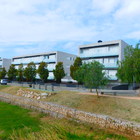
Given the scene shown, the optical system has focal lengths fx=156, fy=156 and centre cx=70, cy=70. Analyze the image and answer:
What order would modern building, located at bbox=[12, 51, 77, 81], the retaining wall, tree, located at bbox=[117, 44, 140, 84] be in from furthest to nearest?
1. modern building, located at bbox=[12, 51, 77, 81]
2. tree, located at bbox=[117, 44, 140, 84]
3. the retaining wall

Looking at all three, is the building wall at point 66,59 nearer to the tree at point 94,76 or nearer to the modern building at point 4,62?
A: the tree at point 94,76

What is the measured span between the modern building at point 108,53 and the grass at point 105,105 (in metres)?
18.3

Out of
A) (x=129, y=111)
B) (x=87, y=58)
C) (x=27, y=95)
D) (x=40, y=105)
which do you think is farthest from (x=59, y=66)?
(x=129, y=111)

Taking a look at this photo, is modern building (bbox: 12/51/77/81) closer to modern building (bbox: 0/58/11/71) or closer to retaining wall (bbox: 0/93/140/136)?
modern building (bbox: 0/58/11/71)

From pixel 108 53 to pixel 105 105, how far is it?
23.9 m

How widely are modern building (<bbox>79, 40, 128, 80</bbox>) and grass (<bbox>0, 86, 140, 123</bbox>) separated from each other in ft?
60.1

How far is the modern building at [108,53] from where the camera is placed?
3531 cm

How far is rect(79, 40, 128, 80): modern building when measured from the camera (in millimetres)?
35312

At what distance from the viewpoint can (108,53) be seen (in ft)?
121

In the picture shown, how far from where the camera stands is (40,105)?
1833 cm

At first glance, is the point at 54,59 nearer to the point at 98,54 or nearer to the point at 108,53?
the point at 98,54

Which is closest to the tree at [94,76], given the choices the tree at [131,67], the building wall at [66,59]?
the tree at [131,67]

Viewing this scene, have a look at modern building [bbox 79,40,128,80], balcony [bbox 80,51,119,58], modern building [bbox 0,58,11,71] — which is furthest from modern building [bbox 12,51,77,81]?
modern building [bbox 0,58,11,71]

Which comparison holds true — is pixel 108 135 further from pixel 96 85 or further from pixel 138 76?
pixel 138 76
